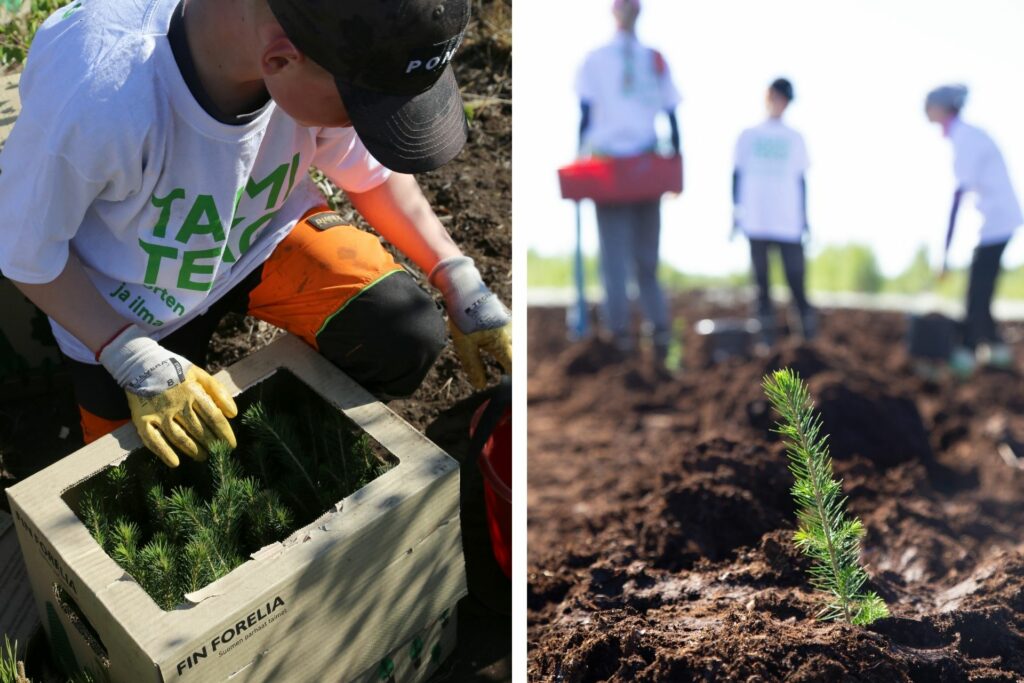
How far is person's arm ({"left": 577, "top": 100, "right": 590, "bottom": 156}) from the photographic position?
167 inches

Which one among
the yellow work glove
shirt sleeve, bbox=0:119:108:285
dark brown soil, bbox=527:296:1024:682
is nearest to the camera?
dark brown soil, bbox=527:296:1024:682

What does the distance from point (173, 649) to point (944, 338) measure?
11.1 ft

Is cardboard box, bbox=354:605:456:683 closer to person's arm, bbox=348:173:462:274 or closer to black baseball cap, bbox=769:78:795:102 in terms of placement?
person's arm, bbox=348:173:462:274

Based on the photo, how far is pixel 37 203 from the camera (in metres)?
2.10

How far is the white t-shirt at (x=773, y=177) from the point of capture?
14.5ft

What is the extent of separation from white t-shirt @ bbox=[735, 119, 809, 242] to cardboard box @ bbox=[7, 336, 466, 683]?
2559mm

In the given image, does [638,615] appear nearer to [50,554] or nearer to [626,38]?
[50,554]

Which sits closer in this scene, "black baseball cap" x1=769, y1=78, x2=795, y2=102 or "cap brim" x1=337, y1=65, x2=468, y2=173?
"cap brim" x1=337, y1=65, x2=468, y2=173

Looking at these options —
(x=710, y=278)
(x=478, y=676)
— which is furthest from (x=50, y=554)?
(x=710, y=278)

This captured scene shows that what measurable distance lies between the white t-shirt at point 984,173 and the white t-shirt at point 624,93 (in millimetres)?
1109

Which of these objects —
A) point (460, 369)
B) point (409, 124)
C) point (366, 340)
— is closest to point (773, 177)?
point (460, 369)

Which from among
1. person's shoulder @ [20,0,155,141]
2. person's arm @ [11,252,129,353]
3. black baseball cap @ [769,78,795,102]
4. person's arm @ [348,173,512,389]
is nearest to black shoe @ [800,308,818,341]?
black baseball cap @ [769,78,795,102]

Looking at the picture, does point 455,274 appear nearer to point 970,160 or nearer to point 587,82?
point 587,82

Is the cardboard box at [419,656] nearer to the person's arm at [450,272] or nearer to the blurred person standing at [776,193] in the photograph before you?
the person's arm at [450,272]
